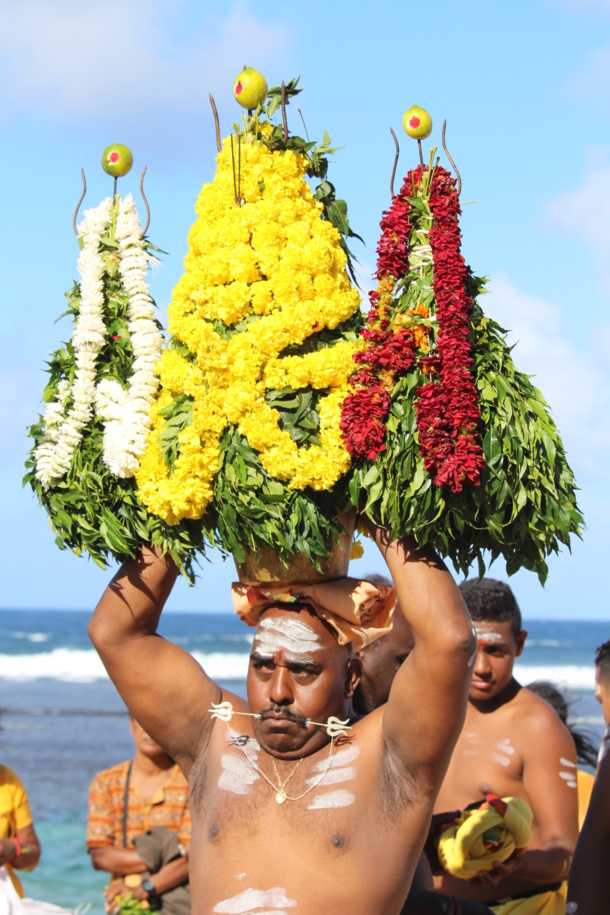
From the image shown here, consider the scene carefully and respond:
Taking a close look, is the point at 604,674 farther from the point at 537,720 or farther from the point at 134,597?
the point at 134,597

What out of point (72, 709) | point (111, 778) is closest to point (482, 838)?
point (111, 778)

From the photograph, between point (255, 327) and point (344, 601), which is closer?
point (255, 327)

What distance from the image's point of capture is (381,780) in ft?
11.1

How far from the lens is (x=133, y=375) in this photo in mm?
3654

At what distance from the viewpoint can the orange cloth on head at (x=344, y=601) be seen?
11.6ft

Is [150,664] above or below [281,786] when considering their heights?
above

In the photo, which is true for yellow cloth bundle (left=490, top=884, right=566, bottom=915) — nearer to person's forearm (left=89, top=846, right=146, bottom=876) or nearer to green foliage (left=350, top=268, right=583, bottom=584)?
person's forearm (left=89, top=846, right=146, bottom=876)

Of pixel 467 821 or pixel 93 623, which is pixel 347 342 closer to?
pixel 93 623

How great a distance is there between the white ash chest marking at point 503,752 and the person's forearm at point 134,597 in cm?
222

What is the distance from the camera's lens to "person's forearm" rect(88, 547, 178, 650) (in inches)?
148

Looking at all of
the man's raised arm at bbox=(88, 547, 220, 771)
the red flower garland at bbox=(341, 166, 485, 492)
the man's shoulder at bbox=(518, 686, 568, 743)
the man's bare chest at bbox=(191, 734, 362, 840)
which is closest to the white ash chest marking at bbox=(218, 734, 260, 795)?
the man's bare chest at bbox=(191, 734, 362, 840)

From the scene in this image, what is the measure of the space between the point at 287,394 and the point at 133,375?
56 cm

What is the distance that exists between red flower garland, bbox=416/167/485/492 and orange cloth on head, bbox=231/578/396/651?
24.0 inches

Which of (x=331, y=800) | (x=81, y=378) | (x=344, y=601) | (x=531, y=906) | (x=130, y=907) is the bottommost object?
(x=130, y=907)
